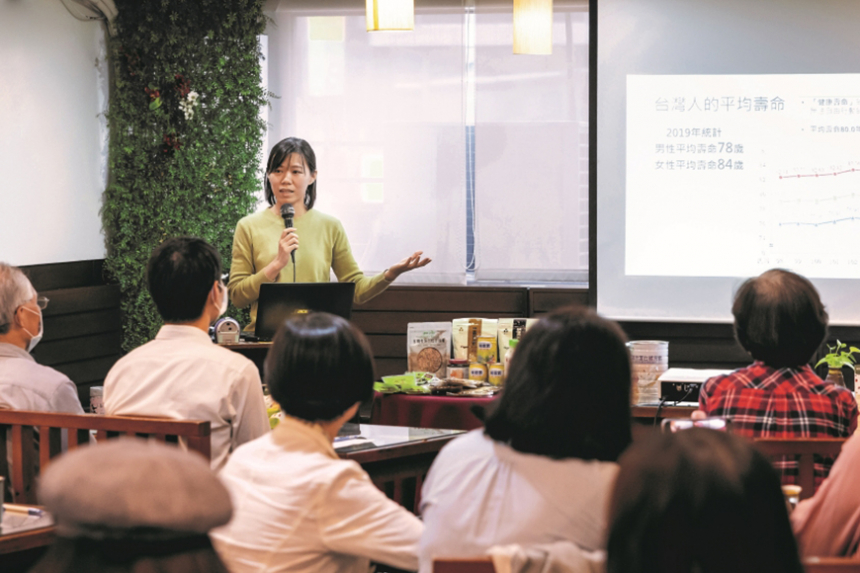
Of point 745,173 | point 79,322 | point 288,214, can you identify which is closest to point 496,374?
point 288,214

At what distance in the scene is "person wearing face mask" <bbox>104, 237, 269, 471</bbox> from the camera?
2070 mm

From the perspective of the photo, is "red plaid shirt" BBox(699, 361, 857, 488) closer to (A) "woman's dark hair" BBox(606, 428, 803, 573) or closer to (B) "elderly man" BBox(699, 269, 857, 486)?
(B) "elderly man" BBox(699, 269, 857, 486)

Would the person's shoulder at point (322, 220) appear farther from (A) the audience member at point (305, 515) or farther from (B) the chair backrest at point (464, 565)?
(B) the chair backrest at point (464, 565)

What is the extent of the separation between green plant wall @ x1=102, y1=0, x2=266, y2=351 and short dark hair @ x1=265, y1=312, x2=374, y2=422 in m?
3.90

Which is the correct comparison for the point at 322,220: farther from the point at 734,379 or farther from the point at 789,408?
the point at 789,408

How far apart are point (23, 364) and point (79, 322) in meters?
3.03

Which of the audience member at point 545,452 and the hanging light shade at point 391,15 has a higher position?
the hanging light shade at point 391,15

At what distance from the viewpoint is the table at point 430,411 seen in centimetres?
303

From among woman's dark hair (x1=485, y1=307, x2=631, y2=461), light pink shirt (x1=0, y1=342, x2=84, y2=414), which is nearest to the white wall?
light pink shirt (x1=0, y1=342, x2=84, y2=414)

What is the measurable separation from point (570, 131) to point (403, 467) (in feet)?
11.2

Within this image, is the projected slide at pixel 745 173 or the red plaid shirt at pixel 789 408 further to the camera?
the projected slide at pixel 745 173

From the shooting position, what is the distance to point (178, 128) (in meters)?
5.46

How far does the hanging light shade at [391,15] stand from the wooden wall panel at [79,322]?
2.62m

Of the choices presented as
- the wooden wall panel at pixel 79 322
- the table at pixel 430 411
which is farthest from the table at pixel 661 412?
the wooden wall panel at pixel 79 322
